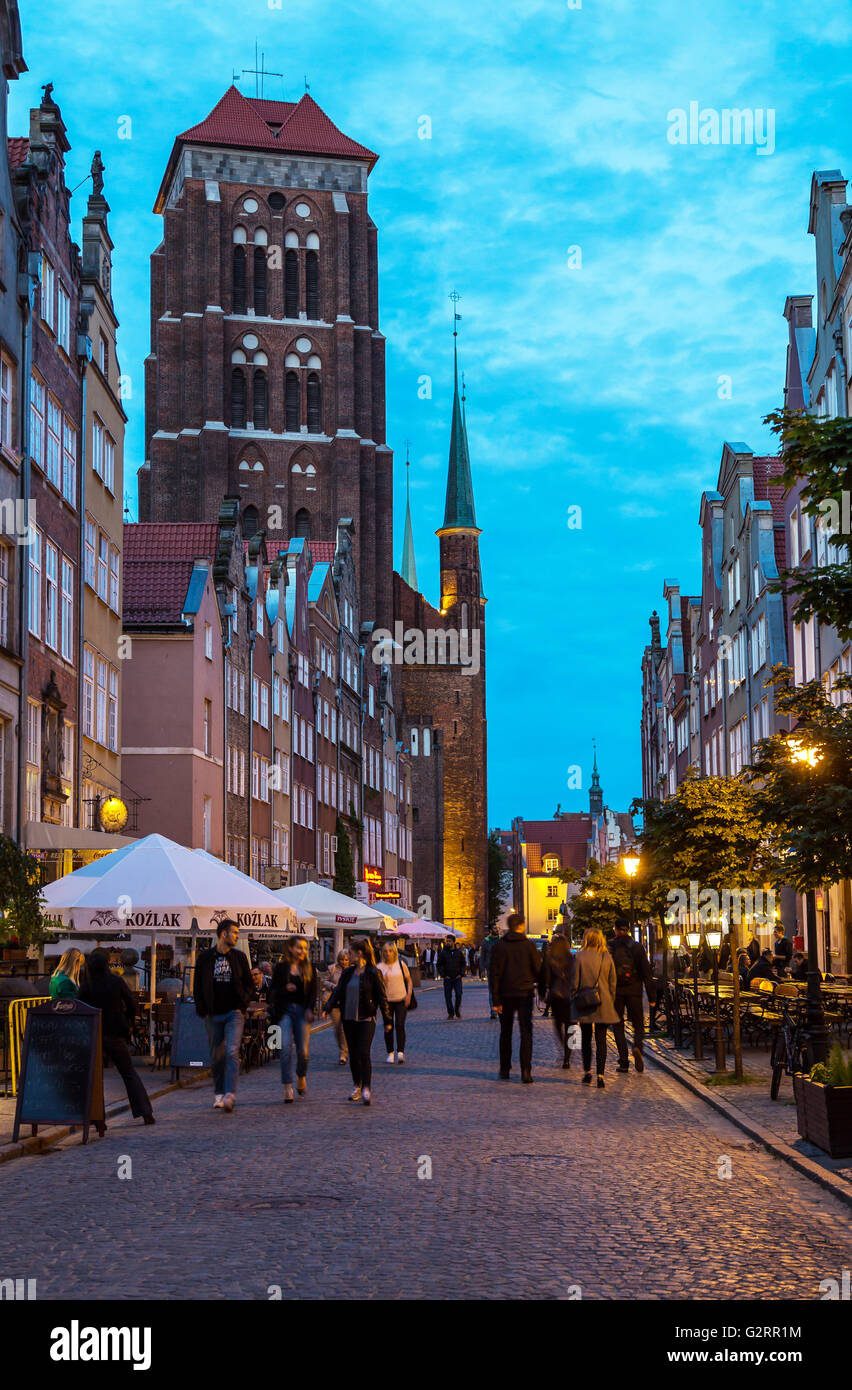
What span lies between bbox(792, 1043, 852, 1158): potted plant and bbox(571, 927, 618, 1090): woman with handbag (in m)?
6.68

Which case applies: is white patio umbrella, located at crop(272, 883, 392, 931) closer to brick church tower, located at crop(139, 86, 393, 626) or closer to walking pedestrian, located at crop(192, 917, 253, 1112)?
walking pedestrian, located at crop(192, 917, 253, 1112)

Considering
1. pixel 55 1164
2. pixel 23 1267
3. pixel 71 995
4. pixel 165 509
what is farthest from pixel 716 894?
pixel 165 509

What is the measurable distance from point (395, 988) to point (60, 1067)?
8.17 m

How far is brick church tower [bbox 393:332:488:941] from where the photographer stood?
99.9 metres

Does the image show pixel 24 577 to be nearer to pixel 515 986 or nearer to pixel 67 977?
pixel 515 986

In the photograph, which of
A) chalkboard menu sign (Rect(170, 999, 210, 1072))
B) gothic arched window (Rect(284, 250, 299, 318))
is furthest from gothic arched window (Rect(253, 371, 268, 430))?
chalkboard menu sign (Rect(170, 999, 210, 1072))

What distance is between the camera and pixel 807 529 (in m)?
31.4

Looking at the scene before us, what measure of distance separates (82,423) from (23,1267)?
83.0ft

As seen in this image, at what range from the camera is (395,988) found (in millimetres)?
21484

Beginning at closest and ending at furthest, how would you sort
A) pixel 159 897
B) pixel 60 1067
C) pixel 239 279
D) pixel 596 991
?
pixel 60 1067, pixel 596 991, pixel 159 897, pixel 239 279

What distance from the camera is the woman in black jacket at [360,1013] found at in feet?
55.4

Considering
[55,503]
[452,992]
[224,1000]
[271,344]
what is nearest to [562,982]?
[224,1000]

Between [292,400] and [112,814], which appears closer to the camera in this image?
[112,814]
